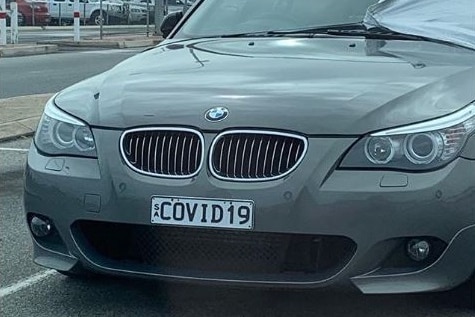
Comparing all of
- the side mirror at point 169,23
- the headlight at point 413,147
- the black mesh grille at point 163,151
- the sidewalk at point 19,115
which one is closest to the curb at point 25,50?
the sidewalk at point 19,115

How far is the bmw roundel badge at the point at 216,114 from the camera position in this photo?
144 inches

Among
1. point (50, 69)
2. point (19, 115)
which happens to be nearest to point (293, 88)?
point (19, 115)

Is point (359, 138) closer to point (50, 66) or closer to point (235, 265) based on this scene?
point (235, 265)

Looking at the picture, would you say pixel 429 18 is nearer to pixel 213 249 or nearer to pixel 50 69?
pixel 213 249

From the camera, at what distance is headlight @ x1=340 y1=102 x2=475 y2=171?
3.51m

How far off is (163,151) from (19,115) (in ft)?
20.3

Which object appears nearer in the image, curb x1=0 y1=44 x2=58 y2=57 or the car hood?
the car hood

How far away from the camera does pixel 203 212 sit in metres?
3.54

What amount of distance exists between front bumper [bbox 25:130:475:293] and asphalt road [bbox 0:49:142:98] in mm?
9042

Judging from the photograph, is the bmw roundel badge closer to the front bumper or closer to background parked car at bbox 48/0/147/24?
the front bumper

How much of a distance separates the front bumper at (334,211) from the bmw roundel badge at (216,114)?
79 millimetres

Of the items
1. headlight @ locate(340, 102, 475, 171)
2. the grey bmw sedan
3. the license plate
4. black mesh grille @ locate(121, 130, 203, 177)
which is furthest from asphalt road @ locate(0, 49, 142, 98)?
headlight @ locate(340, 102, 475, 171)

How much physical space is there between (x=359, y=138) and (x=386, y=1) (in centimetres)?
171

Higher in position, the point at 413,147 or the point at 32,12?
the point at 413,147
